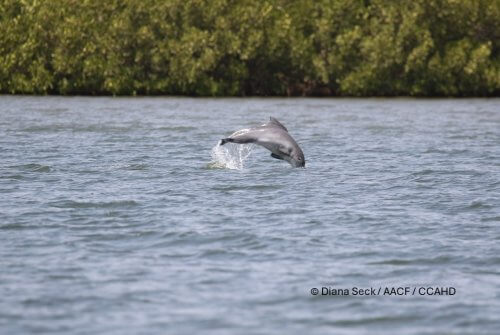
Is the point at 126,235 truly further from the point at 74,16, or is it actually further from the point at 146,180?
the point at 74,16

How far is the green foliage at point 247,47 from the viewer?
68875 millimetres

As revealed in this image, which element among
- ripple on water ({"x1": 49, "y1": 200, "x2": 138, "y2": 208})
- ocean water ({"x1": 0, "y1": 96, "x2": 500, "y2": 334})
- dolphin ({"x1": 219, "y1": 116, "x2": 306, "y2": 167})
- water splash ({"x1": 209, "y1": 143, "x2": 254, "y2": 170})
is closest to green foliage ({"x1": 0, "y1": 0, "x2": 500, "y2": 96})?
ocean water ({"x1": 0, "y1": 96, "x2": 500, "y2": 334})

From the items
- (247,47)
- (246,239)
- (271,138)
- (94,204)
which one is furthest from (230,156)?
(247,47)

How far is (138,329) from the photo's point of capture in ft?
35.2

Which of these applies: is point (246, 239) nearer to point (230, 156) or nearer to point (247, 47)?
point (230, 156)

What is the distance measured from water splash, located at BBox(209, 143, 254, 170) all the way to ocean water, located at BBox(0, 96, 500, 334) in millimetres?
108

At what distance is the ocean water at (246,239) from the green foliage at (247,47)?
38.0 meters

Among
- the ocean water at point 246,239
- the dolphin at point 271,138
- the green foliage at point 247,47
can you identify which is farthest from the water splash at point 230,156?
the green foliage at point 247,47

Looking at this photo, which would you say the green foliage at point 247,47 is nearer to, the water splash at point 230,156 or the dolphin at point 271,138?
the water splash at point 230,156

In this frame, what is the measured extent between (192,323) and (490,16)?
62.5 metres

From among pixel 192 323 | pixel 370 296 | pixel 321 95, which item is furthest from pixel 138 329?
pixel 321 95

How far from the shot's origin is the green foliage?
6888cm

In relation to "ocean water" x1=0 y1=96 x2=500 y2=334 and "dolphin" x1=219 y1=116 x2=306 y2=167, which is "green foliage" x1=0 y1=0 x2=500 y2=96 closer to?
"ocean water" x1=0 y1=96 x2=500 y2=334

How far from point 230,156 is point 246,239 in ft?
38.4
